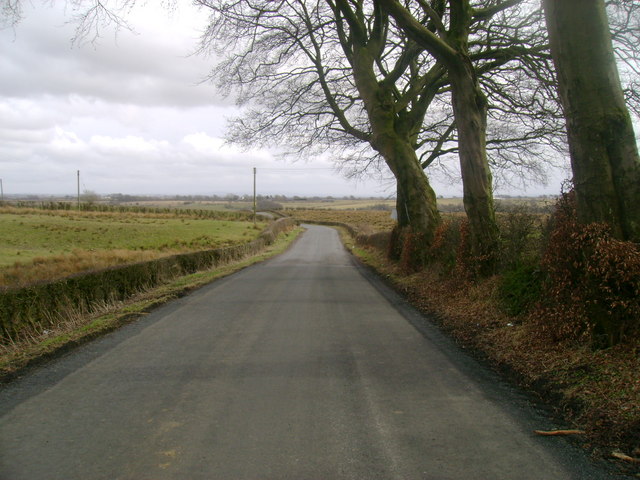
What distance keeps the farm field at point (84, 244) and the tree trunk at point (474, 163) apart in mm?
16081

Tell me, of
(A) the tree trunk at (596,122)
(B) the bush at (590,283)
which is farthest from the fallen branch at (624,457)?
(A) the tree trunk at (596,122)

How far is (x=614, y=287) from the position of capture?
5.64m

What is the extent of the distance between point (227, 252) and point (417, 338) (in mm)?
17643

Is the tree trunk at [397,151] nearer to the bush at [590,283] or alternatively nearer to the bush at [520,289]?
the bush at [520,289]

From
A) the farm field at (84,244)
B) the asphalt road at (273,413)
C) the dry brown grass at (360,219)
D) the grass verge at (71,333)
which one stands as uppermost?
the dry brown grass at (360,219)

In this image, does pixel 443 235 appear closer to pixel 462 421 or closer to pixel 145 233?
pixel 462 421

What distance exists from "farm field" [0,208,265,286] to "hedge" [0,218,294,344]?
6811 mm

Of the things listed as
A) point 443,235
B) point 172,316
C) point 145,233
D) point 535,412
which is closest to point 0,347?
point 172,316

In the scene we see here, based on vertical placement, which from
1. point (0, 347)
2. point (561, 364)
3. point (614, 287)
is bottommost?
point (0, 347)

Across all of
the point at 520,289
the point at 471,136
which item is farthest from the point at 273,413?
the point at 471,136

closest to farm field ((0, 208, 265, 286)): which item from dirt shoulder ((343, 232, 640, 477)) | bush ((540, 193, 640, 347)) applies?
dirt shoulder ((343, 232, 640, 477))

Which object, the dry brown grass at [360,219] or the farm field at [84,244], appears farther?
the dry brown grass at [360,219]

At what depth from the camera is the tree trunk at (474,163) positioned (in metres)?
10.5

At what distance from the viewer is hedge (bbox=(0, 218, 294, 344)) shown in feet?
31.8
